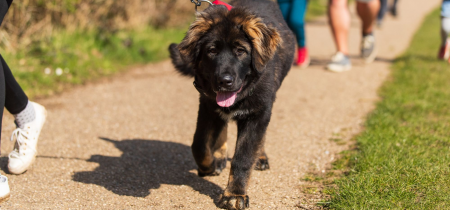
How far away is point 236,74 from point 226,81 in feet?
0.37

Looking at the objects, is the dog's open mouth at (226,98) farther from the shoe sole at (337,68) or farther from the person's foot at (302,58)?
the shoe sole at (337,68)

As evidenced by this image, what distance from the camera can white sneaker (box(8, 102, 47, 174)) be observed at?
3.59 meters

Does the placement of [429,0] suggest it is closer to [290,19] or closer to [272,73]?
[290,19]

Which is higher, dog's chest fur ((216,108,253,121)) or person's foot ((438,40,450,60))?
dog's chest fur ((216,108,253,121))

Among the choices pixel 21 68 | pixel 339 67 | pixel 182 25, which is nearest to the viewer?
pixel 21 68

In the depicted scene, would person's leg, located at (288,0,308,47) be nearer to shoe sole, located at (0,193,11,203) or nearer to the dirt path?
the dirt path

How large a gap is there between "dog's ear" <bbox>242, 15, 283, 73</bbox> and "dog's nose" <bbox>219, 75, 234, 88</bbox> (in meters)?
0.25

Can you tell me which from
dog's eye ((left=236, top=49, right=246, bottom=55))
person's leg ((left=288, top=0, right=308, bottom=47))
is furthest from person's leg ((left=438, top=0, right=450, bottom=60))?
dog's eye ((left=236, top=49, right=246, bottom=55))

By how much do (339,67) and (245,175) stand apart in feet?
15.6

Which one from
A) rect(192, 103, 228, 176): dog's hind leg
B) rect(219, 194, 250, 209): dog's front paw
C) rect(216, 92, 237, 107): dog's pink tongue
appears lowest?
rect(219, 194, 250, 209): dog's front paw

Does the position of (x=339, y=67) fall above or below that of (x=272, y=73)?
below

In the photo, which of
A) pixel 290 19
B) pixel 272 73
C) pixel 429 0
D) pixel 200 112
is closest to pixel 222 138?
pixel 200 112

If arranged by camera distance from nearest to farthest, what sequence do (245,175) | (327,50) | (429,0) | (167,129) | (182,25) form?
(245,175) < (167,129) < (327,50) < (182,25) < (429,0)

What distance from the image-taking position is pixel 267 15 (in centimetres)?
376
